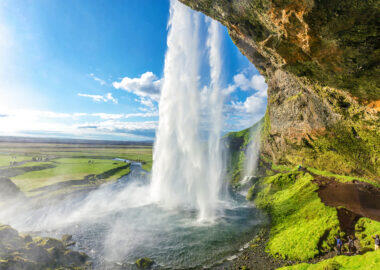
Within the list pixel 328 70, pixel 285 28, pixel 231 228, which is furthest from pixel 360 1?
pixel 231 228

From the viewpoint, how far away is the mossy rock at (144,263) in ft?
44.1

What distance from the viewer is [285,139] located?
33125 mm

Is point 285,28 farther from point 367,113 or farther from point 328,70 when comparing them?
point 367,113

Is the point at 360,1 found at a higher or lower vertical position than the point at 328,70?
higher

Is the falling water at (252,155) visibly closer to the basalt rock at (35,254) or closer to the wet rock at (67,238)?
the wet rock at (67,238)

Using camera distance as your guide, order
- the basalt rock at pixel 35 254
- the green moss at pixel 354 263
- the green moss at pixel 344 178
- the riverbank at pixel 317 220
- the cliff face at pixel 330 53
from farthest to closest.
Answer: the green moss at pixel 344 178
the riverbank at pixel 317 220
the basalt rock at pixel 35 254
the green moss at pixel 354 263
the cliff face at pixel 330 53

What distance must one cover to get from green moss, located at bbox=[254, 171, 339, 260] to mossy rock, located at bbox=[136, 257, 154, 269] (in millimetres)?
10093

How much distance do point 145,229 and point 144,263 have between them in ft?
18.0

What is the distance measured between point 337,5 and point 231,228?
19785mm

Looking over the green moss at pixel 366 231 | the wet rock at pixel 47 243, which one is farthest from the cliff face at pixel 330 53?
the wet rock at pixel 47 243

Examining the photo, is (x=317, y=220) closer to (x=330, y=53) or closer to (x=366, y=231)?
(x=366, y=231)

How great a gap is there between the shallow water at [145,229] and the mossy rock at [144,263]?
65 cm

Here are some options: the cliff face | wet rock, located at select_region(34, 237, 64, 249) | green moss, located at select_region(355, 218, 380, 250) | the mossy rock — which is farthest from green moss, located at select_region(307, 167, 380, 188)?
wet rock, located at select_region(34, 237, 64, 249)

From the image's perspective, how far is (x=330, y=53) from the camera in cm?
980
